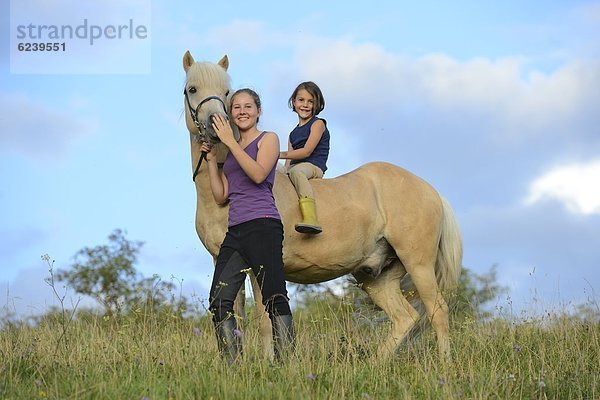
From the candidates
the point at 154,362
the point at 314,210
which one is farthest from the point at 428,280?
the point at 154,362

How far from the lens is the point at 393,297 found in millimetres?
8297

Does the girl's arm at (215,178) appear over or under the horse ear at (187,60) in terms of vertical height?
under

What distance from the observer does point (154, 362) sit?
18.9ft

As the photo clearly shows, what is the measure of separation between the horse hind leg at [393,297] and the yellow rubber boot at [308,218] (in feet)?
4.79

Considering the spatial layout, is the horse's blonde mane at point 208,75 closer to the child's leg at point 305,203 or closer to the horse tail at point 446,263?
the child's leg at point 305,203

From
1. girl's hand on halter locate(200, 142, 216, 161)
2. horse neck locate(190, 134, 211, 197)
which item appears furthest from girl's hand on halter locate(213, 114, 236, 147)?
horse neck locate(190, 134, 211, 197)

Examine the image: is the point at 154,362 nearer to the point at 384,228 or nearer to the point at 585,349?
the point at 384,228

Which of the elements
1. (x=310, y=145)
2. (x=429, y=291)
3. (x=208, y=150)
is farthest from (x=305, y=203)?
(x=429, y=291)

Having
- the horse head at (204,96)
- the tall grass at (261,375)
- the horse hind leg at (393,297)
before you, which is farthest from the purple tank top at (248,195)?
the horse hind leg at (393,297)

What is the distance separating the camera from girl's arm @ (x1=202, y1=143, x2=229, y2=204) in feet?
20.5

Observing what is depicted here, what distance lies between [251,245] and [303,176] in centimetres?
166

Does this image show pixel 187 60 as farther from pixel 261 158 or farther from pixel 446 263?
pixel 446 263

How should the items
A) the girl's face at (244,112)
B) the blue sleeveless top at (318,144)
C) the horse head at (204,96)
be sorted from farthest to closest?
the blue sleeveless top at (318,144), the horse head at (204,96), the girl's face at (244,112)

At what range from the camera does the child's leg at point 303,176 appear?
285 inches
